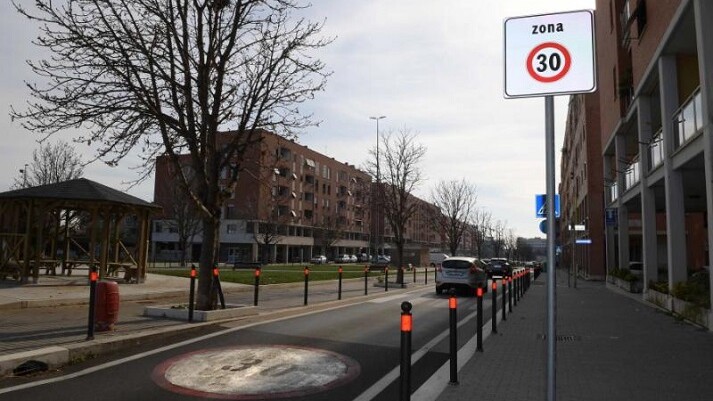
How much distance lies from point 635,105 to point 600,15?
45.9 feet

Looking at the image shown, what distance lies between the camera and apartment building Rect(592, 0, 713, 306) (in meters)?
12.1

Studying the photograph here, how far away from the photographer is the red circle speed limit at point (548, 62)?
3691mm

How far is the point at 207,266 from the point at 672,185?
11818mm

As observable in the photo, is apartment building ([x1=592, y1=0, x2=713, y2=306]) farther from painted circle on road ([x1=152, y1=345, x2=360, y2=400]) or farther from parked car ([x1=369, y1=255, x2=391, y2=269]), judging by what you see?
parked car ([x1=369, y1=255, x2=391, y2=269])

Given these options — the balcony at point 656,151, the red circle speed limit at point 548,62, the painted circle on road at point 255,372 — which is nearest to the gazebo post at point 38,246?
the painted circle on road at point 255,372

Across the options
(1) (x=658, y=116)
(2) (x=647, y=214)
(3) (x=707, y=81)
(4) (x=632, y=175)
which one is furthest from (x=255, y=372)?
(1) (x=658, y=116)

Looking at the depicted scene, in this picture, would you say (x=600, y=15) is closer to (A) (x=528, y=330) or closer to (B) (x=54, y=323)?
(A) (x=528, y=330)

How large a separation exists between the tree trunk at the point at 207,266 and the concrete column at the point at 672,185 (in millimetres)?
11514

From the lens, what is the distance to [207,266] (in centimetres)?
1186

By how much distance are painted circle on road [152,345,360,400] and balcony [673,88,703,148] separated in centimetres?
950

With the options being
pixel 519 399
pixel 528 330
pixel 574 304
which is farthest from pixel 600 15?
pixel 519 399

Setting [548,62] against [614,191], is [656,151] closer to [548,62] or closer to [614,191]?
[614,191]

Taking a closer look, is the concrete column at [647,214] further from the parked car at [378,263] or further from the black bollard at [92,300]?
the parked car at [378,263]

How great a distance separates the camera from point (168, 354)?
7.94 meters
